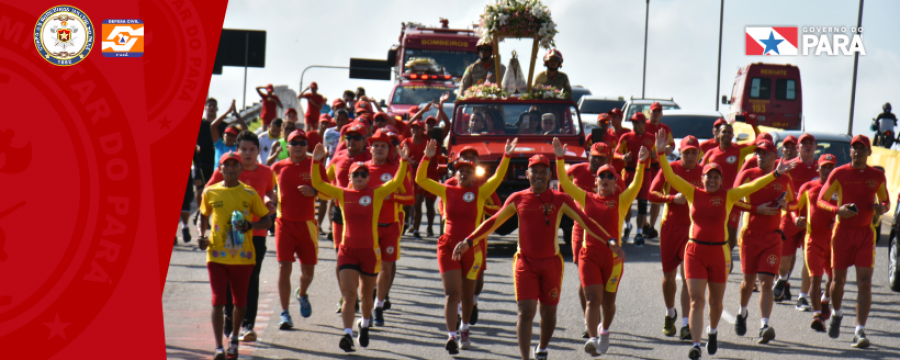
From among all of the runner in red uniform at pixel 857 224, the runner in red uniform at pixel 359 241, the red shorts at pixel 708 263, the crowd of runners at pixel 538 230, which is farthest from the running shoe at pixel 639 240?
the runner in red uniform at pixel 359 241

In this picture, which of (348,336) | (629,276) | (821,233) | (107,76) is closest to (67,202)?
(107,76)

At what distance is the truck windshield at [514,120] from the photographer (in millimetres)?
15711

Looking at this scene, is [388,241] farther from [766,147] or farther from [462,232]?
[766,147]

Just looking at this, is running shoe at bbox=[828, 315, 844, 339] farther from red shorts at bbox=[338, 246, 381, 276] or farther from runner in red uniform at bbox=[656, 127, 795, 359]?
red shorts at bbox=[338, 246, 381, 276]

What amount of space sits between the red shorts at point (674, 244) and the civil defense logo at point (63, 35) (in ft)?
23.1

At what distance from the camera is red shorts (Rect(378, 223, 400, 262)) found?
34.1 ft

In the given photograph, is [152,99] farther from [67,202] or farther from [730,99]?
[730,99]

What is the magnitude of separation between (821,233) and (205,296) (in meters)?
7.18

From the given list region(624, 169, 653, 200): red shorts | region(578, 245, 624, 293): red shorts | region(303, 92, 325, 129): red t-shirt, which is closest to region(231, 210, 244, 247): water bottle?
region(578, 245, 624, 293): red shorts

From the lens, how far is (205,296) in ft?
38.6

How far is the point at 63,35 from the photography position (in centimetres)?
1146

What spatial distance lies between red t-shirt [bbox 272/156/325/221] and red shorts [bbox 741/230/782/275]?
Answer: 462cm

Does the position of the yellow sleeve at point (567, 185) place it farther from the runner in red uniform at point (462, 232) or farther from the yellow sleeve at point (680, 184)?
the yellow sleeve at point (680, 184)

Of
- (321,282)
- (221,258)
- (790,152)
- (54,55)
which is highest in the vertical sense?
(54,55)
